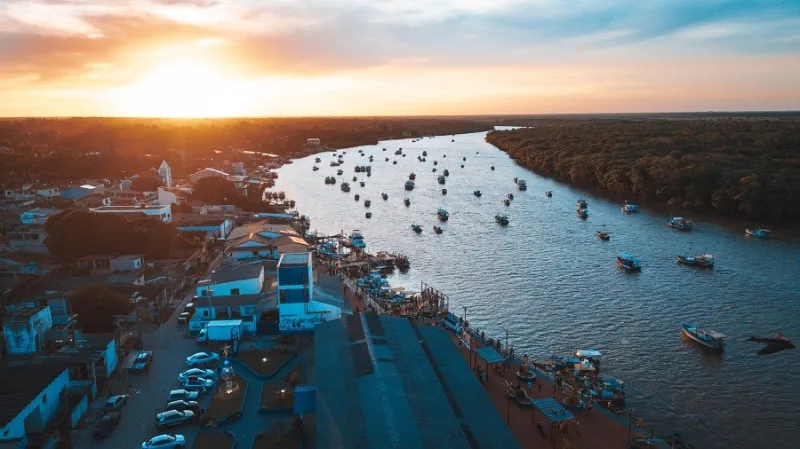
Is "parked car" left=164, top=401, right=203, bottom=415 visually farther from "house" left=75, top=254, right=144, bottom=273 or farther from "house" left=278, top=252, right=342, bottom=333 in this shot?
"house" left=75, top=254, right=144, bottom=273

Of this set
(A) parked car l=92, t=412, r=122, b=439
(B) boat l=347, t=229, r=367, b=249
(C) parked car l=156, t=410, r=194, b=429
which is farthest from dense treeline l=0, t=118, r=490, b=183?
(C) parked car l=156, t=410, r=194, b=429

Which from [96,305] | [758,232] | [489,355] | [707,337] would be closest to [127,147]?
[96,305]

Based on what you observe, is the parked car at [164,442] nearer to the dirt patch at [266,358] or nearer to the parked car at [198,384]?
the parked car at [198,384]

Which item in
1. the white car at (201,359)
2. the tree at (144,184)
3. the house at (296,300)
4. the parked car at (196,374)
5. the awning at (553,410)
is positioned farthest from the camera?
the tree at (144,184)

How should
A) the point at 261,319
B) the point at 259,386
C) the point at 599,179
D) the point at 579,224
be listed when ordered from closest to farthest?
the point at 259,386 → the point at 261,319 → the point at 579,224 → the point at 599,179

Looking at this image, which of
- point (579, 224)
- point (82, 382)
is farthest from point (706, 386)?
point (579, 224)

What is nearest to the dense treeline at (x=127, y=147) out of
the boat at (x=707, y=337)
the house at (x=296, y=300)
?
the house at (x=296, y=300)

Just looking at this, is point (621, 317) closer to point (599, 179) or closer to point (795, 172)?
point (795, 172)
